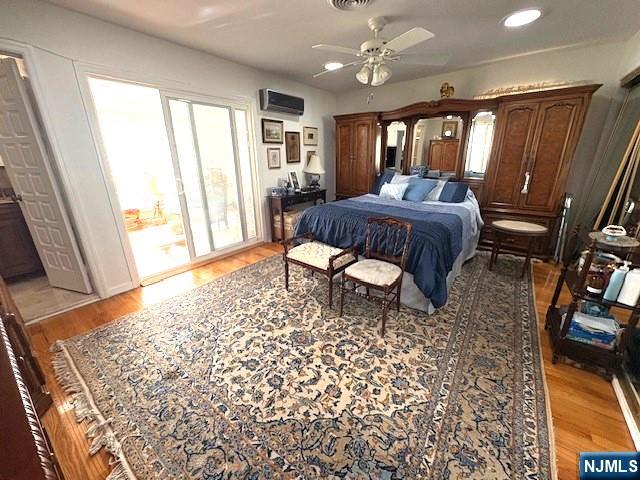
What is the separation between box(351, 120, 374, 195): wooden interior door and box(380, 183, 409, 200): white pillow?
80 centimetres

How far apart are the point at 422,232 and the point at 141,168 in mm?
5728

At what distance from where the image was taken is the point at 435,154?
13.0ft

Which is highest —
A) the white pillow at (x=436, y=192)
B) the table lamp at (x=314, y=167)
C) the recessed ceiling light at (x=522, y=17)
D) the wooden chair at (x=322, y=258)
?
the recessed ceiling light at (x=522, y=17)

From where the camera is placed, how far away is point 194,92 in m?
3.01

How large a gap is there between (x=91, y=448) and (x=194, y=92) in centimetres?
330

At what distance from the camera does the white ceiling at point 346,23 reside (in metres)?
2.04

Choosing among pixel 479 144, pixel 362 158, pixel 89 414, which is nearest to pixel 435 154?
pixel 479 144

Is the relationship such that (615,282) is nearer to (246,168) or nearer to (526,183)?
(526,183)

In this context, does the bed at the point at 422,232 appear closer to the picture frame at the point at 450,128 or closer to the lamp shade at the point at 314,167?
the picture frame at the point at 450,128

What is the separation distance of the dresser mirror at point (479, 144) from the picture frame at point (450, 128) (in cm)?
21

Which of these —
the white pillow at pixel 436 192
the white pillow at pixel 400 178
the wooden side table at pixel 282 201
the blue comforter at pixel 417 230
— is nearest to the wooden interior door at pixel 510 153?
the white pillow at pixel 436 192

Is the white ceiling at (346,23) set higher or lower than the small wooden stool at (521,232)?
higher

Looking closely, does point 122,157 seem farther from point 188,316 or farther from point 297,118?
point 188,316

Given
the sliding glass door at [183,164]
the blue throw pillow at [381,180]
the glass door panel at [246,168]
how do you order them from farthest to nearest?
the blue throw pillow at [381,180] < the glass door panel at [246,168] < the sliding glass door at [183,164]
